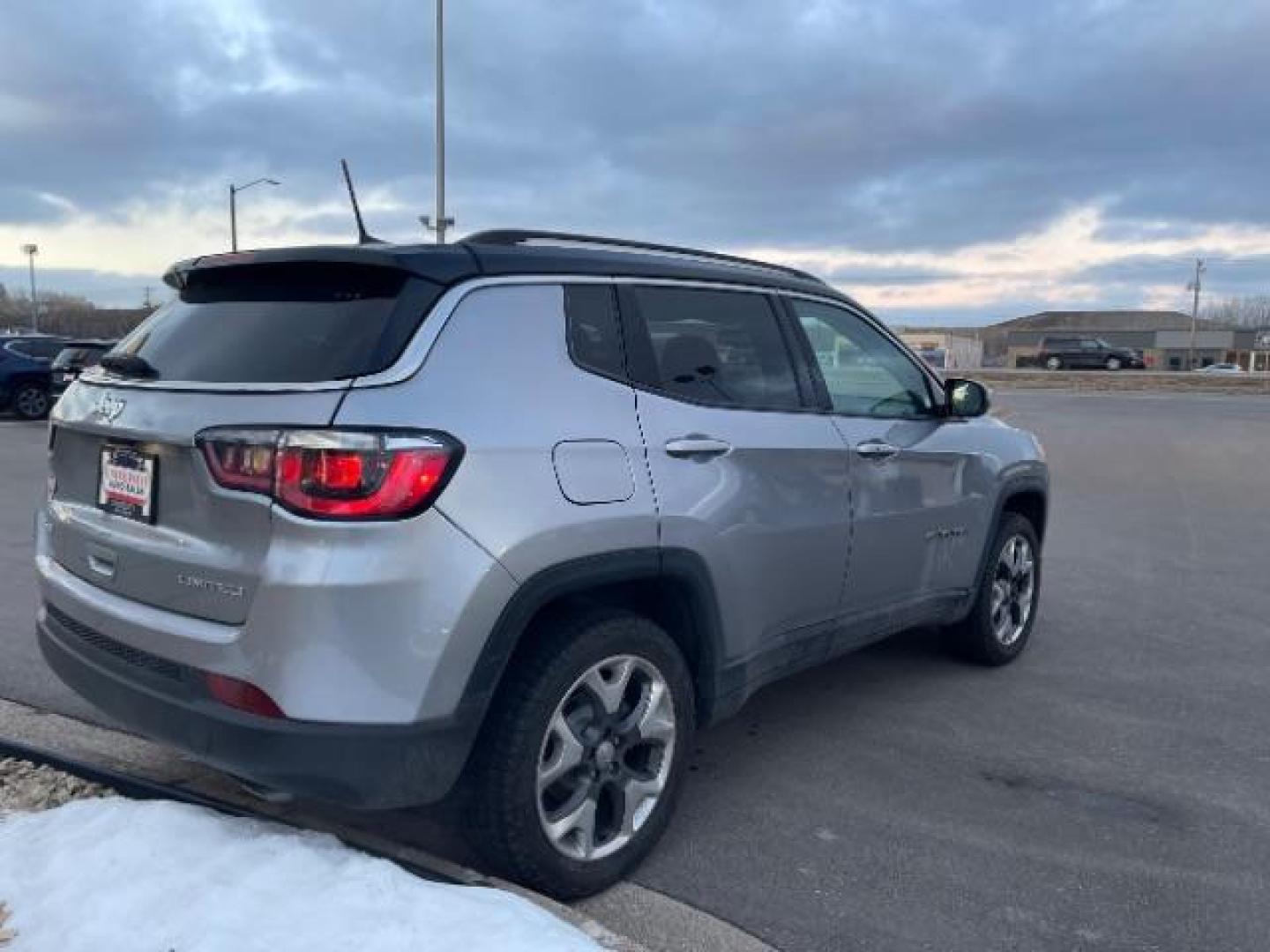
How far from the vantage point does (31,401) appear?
20000 mm

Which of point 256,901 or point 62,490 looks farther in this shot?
point 62,490

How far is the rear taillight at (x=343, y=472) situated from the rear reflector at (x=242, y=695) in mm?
465

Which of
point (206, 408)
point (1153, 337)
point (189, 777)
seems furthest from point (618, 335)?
point (1153, 337)

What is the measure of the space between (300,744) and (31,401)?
2014cm

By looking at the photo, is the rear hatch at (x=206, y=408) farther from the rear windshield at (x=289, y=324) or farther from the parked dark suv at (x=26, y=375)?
the parked dark suv at (x=26, y=375)

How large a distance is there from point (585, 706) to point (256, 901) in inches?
39.1

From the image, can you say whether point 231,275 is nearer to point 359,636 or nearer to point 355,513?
point 355,513

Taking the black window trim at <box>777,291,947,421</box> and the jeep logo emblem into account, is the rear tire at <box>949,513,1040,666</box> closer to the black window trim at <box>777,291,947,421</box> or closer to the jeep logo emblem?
the black window trim at <box>777,291,947,421</box>

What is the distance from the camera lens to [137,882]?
9.18ft

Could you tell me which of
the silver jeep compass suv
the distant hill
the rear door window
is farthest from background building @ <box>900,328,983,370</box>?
the silver jeep compass suv

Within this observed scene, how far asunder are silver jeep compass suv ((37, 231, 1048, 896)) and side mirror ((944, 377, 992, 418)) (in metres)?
1.12

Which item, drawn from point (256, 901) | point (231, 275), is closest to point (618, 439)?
point (231, 275)

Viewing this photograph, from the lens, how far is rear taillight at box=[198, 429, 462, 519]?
265 cm

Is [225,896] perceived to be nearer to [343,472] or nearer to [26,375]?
[343,472]
